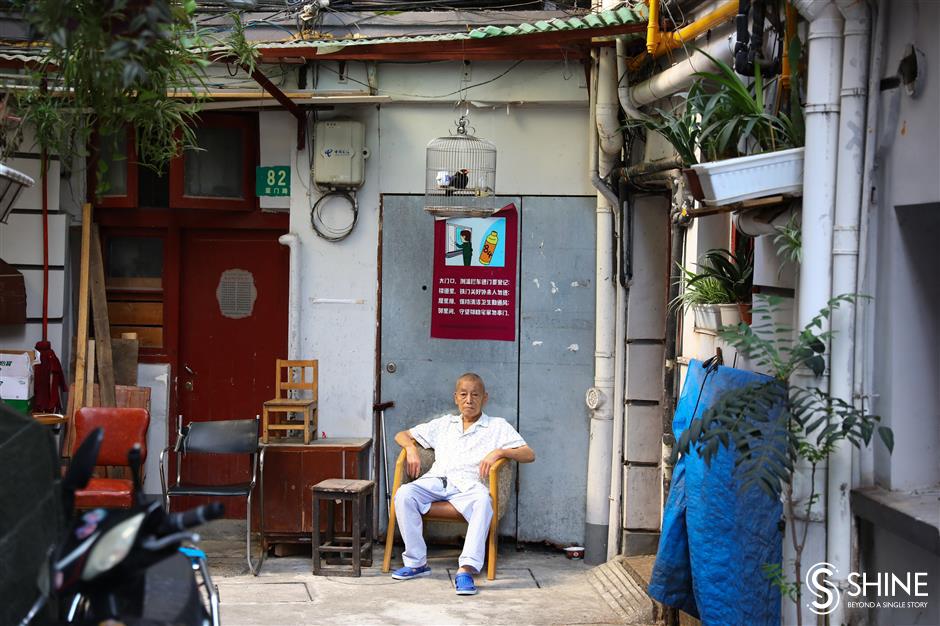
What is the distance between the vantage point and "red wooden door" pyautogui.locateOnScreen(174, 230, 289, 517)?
342 inches

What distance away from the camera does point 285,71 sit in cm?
818

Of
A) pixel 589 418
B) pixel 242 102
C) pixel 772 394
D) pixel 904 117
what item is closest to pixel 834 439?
pixel 772 394

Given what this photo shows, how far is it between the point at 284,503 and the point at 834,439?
4.60 m

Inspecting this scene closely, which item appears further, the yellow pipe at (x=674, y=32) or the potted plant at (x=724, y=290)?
the yellow pipe at (x=674, y=32)

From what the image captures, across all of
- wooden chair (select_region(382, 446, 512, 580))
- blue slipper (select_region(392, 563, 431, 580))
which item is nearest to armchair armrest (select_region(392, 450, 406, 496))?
wooden chair (select_region(382, 446, 512, 580))

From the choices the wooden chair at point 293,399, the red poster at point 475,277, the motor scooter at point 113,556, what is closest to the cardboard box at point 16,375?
the wooden chair at point 293,399

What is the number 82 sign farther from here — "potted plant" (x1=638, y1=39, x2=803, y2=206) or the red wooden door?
"potted plant" (x1=638, y1=39, x2=803, y2=206)

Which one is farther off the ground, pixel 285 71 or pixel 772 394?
pixel 285 71

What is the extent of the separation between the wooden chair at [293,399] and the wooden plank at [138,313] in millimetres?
1133

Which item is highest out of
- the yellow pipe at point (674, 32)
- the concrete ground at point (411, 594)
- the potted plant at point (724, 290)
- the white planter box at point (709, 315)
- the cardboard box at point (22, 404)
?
the yellow pipe at point (674, 32)

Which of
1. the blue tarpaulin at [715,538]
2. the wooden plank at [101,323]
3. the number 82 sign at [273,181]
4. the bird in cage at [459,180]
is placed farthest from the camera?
the number 82 sign at [273,181]

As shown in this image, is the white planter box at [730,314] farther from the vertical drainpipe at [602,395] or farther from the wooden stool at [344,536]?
the wooden stool at [344,536]

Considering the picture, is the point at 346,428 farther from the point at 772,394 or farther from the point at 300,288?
the point at 772,394

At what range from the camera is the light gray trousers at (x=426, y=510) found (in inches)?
293
